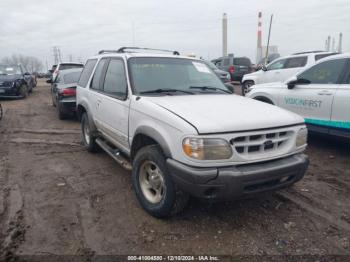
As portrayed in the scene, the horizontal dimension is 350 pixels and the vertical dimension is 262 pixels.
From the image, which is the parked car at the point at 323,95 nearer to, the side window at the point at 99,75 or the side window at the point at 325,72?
the side window at the point at 325,72

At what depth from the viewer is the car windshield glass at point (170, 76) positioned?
3898mm

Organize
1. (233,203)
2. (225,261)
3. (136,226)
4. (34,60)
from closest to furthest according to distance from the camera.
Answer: (225,261) < (136,226) < (233,203) < (34,60)

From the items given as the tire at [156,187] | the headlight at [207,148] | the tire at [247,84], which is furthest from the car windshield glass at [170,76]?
the tire at [247,84]

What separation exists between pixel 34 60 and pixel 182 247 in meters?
112

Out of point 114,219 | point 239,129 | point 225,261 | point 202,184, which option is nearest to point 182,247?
point 225,261

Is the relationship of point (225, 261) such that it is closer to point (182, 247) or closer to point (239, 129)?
point (182, 247)

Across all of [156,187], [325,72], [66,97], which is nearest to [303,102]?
[325,72]

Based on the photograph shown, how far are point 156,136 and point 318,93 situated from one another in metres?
3.71

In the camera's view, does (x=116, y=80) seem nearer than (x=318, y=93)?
Yes

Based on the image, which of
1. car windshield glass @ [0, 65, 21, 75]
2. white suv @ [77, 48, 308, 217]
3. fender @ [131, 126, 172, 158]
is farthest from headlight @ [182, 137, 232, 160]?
car windshield glass @ [0, 65, 21, 75]

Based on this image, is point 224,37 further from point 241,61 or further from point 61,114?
point 61,114

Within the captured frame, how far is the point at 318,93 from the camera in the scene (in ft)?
17.9

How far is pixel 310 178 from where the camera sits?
14.8 feet

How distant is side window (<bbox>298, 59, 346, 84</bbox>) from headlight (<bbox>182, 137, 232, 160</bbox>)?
11.8ft
